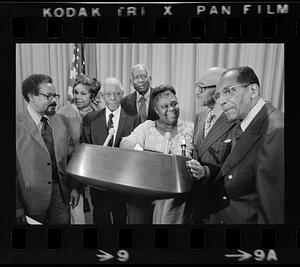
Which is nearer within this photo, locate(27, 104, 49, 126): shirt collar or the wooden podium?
the wooden podium

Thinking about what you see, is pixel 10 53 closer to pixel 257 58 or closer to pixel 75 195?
pixel 75 195

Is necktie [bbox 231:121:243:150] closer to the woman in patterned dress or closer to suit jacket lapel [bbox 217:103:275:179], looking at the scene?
suit jacket lapel [bbox 217:103:275:179]

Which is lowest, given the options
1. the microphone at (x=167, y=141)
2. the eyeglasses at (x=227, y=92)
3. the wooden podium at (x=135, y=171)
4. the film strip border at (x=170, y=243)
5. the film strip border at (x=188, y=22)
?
the film strip border at (x=170, y=243)

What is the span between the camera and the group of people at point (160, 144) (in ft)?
14.6

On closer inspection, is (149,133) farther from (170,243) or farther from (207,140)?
(170,243)

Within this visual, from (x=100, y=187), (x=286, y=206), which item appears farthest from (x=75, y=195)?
(x=286, y=206)

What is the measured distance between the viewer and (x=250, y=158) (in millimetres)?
4445

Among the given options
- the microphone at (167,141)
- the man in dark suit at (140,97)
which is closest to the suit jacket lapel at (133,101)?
the man in dark suit at (140,97)

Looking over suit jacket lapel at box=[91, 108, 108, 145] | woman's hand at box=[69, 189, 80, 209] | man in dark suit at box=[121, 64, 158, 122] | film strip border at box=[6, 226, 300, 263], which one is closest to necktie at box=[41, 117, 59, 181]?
woman's hand at box=[69, 189, 80, 209]

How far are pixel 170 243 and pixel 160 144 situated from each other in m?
0.65

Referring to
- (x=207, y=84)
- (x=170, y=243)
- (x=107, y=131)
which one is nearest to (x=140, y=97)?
(x=107, y=131)

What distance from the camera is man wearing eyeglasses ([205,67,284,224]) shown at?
14.6 feet

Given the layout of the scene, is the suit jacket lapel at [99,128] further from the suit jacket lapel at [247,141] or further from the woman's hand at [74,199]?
the suit jacket lapel at [247,141]

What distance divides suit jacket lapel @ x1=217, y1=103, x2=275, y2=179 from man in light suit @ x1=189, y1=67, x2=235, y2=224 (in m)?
0.04
